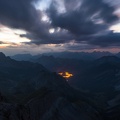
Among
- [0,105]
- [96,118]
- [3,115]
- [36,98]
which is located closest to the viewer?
[3,115]

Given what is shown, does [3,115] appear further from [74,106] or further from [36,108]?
[74,106]

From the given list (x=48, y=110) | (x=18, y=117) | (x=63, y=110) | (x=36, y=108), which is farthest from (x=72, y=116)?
(x=18, y=117)

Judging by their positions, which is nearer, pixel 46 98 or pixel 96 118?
pixel 46 98

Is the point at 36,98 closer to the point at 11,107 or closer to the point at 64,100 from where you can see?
the point at 64,100

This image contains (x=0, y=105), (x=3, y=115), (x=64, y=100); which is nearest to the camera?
(x=3, y=115)

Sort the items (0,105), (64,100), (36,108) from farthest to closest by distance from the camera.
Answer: (64,100)
(36,108)
(0,105)

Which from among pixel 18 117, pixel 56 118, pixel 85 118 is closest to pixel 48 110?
pixel 56 118

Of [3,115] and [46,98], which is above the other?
[3,115]

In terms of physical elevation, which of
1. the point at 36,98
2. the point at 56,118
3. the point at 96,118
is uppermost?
the point at 36,98

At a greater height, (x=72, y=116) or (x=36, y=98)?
(x=36, y=98)
